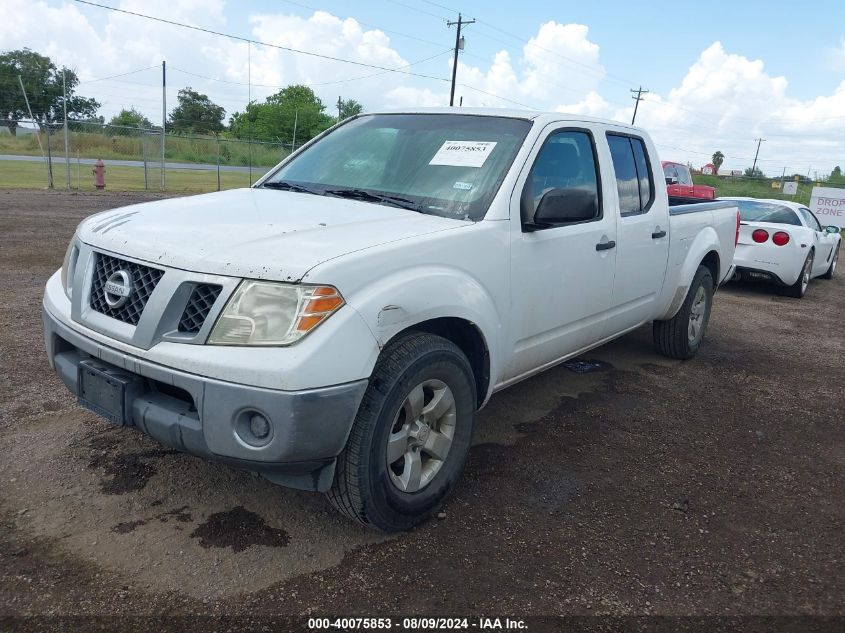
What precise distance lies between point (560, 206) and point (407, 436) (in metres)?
1.41

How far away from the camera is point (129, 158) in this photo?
110ft

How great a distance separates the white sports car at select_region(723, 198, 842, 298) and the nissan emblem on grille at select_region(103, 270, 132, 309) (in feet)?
30.1

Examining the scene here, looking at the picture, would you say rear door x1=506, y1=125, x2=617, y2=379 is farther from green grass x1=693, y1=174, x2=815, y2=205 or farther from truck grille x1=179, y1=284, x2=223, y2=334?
green grass x1=693, y1=174, x2=815, y2=205

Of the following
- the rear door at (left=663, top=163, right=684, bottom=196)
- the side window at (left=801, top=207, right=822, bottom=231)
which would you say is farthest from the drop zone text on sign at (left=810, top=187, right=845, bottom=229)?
the side window at (left=801, top=207, right=822, bottom=231)

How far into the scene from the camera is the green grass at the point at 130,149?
2952cm

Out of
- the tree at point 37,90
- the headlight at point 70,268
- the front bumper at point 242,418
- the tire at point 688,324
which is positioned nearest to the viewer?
the front bumper at point 242,418

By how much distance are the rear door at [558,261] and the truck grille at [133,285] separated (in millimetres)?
1695

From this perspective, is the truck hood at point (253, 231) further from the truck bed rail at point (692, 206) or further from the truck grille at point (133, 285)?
the truck bed rail at point (692, 206)

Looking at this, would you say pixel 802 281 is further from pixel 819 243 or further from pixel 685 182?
pixel 685 182

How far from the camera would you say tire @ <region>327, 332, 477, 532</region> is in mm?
2676

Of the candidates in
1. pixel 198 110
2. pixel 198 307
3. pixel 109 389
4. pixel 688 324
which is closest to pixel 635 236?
pixel 688 324

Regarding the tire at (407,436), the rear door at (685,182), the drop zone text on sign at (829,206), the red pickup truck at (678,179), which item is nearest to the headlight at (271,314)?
the tire at (407,436)

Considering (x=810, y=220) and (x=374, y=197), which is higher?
(x=374, y=197)

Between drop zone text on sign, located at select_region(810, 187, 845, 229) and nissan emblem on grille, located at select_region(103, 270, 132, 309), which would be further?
drop zone text on sign, located at select_region(810, 187, 845, 229)
